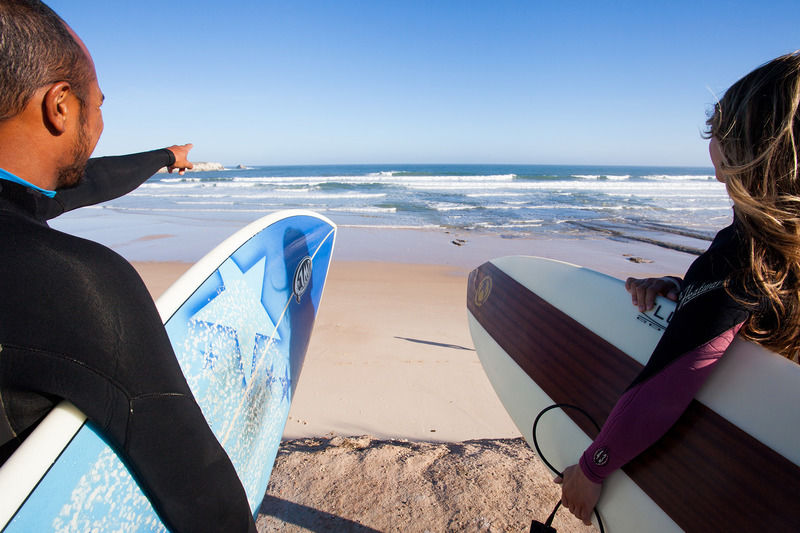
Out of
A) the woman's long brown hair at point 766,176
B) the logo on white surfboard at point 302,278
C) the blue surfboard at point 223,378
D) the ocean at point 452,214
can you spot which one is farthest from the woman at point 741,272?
the ocean at point 452,214

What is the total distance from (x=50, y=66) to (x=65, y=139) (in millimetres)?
130

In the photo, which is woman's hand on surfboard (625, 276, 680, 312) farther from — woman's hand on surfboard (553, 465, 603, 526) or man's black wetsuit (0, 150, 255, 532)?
man's black wetsuit (0, 150, 255, 532)

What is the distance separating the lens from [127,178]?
1946 millimetres

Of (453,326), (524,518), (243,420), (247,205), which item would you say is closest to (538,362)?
(524,518)

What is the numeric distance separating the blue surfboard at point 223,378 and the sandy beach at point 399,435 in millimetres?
369

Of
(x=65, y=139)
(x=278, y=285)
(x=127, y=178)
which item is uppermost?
(x=65, y=139)

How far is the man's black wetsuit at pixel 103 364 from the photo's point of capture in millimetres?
639

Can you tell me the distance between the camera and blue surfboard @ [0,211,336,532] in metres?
0.82

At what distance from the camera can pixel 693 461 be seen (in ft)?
4.35

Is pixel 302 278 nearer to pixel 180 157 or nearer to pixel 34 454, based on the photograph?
pixel 180 157

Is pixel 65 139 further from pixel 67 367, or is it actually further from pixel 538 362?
pixel 538 362

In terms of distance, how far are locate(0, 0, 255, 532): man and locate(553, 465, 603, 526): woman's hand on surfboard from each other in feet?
3.66

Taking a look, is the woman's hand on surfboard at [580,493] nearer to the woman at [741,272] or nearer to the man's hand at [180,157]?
the woman at [741,272]

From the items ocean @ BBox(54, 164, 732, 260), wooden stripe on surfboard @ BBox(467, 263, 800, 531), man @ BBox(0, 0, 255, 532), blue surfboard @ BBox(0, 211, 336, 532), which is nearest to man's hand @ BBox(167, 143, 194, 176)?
blue surfboard @ BBox(0, 211, 336, 532)
